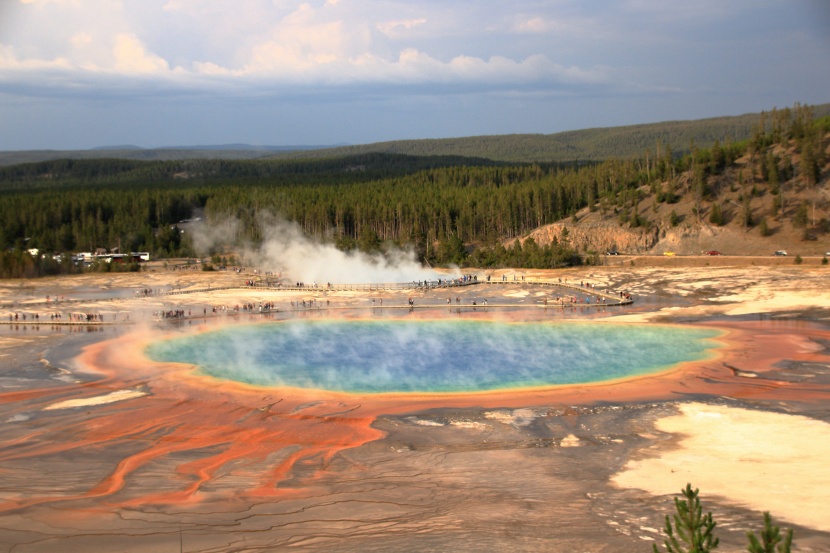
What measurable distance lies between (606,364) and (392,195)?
187 ft

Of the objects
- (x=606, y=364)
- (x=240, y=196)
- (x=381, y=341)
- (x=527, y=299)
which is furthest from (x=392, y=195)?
(x=606, y=364)

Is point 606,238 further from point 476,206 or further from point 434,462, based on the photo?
point 434,462

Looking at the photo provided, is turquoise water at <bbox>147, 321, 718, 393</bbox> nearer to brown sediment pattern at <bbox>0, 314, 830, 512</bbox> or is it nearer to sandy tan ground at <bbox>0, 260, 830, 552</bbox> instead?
brown sediment pattern at <bbox>0, 314, 830, 512</bbox>

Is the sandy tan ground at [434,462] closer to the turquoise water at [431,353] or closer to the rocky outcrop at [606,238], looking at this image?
the turquoise water at [431,353]

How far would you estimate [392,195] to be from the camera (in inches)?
3273

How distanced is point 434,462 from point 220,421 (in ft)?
21.6

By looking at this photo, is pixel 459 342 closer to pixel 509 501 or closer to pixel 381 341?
pixel 381 341

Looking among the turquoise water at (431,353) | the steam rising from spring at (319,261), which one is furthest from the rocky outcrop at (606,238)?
the turquoise water at (431,353)

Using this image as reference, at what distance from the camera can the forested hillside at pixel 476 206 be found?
59250 millimetres

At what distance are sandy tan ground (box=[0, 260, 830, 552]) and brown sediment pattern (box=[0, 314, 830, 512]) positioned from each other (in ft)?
0.27

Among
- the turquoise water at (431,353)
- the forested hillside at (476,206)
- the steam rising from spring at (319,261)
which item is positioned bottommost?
the turquoise water at (431,353)

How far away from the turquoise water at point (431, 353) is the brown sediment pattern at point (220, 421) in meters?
1.30

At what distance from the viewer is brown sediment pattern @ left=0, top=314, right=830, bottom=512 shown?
1612 cm

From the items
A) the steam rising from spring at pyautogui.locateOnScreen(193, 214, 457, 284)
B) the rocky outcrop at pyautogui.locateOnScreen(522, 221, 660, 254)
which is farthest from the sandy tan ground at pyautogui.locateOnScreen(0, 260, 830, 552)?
the rocky outcrop at pyautogui.locateOnScreen(522, 221, 660, 254)
